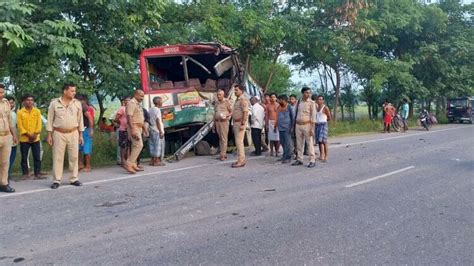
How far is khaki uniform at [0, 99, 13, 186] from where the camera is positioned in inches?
283

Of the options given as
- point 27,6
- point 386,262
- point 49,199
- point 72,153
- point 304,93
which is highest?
point 27,6

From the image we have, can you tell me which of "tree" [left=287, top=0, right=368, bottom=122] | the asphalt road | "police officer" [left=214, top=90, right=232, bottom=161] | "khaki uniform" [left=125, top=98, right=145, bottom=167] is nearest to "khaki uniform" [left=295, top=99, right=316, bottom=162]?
the asphalt road

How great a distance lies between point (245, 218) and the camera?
558cm

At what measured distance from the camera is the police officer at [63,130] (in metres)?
7.44

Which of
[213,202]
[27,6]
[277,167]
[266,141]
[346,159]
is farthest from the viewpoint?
[266,141]

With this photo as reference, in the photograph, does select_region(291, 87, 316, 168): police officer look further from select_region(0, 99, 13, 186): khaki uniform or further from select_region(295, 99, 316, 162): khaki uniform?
select_region(0, 99, 13, 186): khaki uniform

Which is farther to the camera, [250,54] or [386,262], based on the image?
[250,54]

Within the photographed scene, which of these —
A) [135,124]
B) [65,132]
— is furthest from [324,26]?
[65,132]

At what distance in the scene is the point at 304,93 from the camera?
975 cm

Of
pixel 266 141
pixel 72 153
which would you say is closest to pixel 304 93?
pixel 266 141

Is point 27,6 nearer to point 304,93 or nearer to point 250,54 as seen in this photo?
point 304,93

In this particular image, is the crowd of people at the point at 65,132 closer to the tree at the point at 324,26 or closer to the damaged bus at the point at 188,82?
the damaged bus at the point at 188,82

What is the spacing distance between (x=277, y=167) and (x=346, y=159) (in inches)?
88.1

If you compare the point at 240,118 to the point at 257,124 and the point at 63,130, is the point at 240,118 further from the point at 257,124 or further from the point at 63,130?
the point at 63,130
